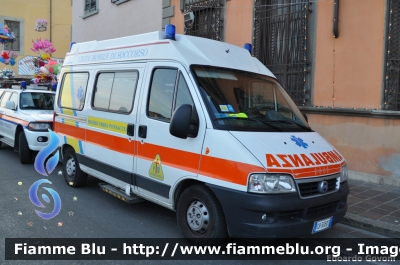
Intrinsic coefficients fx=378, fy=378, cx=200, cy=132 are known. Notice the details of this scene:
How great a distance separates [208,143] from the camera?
411cm

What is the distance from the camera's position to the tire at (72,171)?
6727 millimetres

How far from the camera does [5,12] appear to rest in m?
24.0

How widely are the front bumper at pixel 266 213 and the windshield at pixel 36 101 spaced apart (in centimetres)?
722

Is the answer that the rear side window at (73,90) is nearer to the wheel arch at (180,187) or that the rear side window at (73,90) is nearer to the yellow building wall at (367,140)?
the wheel arch at (180,187)

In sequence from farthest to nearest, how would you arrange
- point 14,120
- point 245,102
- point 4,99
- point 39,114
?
point 4,99 → point 14,120 → point 39,114 → point 245,102

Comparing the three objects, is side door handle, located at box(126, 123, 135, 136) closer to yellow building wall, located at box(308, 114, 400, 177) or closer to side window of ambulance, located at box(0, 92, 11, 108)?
yellow building wall, located at box(308, 114, 400, 177)

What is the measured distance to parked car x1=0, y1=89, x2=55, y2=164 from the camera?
28.4ft

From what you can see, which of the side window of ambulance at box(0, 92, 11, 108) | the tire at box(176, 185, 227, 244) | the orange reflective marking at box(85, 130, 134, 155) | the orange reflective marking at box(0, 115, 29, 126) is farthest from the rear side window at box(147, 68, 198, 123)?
the side window of ambulance at box(0, 92, 11, 108)

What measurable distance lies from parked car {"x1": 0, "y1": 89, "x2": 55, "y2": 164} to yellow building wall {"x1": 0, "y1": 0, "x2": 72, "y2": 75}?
15.9 meters

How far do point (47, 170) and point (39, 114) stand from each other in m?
1.77

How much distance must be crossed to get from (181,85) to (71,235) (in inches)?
90.2

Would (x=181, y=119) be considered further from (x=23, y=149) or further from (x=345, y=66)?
(x=23, y=149)

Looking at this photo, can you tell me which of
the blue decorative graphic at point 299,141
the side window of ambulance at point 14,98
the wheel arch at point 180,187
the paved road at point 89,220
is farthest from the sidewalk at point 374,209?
the side window of ambulance at point 14,98

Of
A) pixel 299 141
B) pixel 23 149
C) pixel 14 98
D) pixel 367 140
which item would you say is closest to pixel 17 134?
pixel 23 149
